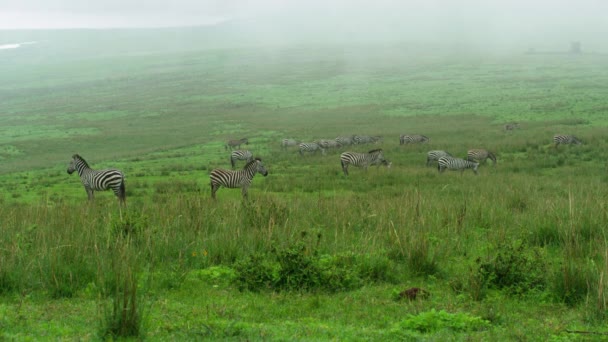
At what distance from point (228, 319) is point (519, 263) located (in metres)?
3.94

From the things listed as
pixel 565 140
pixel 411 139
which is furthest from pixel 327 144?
pixel 565 140

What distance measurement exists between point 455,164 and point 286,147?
18854mm

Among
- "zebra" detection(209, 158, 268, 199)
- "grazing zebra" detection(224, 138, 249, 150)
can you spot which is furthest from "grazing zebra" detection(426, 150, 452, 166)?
"grazing zebra" detection(224, 138, 249, 150)

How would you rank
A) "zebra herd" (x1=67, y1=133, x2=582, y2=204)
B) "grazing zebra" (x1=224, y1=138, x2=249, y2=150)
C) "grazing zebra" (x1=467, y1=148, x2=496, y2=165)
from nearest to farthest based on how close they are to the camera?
"zebra herd" (x1=67, y1=133, x2=582, y2=204), "grazing zebra" (x1=467, y1=148, x2=496, y2=165), "grazing zebra" (x1=224, y1=138, x2=249, y2=150)

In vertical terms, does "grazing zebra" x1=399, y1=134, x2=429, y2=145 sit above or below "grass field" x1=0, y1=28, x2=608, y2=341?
below

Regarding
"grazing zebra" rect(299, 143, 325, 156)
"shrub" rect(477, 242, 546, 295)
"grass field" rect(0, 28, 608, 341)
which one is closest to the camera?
"grass field" rect(0, 28, 608, 341)

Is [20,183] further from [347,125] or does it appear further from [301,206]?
[347,125]

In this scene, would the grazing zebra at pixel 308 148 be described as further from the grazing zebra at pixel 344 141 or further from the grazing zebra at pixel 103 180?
the grazing zebra at pixel 103 180

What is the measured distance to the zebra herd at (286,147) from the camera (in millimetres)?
20031

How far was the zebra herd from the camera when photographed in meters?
20.0

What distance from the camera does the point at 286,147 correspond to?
146 ft

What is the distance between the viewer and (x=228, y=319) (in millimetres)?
6500

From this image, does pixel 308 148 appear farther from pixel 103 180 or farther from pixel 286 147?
pixel 103 180

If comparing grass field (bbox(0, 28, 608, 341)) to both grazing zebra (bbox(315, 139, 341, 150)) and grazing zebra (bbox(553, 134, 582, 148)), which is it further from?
grazing zebra (bbox(315, 139, 341, 150))
